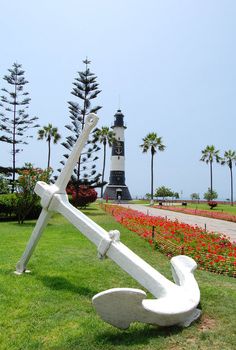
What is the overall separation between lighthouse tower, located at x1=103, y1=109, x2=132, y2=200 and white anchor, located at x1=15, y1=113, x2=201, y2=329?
4237 centimetres

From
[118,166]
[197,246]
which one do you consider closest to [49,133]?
[118,166]

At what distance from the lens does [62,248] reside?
32.9 feet

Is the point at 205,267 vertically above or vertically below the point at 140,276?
below

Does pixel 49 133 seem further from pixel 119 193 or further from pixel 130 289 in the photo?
pixel 130 289

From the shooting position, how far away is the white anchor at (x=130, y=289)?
3.37 m

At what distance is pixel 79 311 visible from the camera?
480 cm

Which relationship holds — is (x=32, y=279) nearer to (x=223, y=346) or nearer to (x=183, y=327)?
(x=183, y=327)

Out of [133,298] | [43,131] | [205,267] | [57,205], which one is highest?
[43,131]

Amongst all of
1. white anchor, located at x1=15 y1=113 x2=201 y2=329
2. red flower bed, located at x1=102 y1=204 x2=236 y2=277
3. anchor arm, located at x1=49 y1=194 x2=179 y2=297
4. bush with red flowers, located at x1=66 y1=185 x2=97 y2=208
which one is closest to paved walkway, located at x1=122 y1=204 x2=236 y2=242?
red flower bed, located at x1=102 y1=204 x2=236 y2=277

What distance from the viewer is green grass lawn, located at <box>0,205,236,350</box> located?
3.82 metres

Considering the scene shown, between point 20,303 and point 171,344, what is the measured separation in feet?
7.76

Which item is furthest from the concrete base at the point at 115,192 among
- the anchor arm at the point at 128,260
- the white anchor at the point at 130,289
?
the anchor arm at the point at 128,260

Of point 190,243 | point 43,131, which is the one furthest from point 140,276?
point 43,131

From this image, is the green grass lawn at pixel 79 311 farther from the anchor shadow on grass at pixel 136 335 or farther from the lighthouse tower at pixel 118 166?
the lighthouse tower at pixel 118 166
